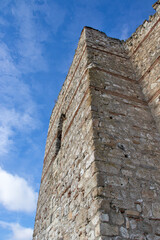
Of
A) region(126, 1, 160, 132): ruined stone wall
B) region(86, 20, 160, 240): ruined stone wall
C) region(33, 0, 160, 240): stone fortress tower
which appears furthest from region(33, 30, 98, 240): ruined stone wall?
region(126, 1, 160, 132): ruined stone wall

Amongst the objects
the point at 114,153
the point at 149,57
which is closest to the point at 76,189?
the point at 114,153

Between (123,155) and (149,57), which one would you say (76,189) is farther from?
(149,57)

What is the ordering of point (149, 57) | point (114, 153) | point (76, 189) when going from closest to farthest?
point (114, 153) → point (76, 189) → point (149, 57)

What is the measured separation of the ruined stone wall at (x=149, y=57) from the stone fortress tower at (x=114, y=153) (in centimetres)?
2

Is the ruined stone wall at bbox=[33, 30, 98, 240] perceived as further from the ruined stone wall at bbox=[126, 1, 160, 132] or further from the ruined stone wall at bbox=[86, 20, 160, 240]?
the ruined stone wall at bbox=[126, 1, 160, 132]

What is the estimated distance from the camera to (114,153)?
2.90 m

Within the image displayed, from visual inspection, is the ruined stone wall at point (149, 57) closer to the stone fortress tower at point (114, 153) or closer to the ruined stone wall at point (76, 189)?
the stone fortress tower at point (114, 153)

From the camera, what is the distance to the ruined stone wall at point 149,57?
13.5 ft

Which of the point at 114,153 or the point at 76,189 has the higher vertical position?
the point at 114,153

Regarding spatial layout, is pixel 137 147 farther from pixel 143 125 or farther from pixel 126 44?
pixel 126 44

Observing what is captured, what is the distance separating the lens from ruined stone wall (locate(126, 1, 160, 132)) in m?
4.11

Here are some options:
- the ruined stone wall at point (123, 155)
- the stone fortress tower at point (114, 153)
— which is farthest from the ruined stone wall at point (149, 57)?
the ruined stone wall at point (123, 155)

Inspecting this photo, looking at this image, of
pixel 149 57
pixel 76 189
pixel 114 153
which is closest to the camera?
pixel 114 153

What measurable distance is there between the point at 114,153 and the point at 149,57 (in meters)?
2.97
